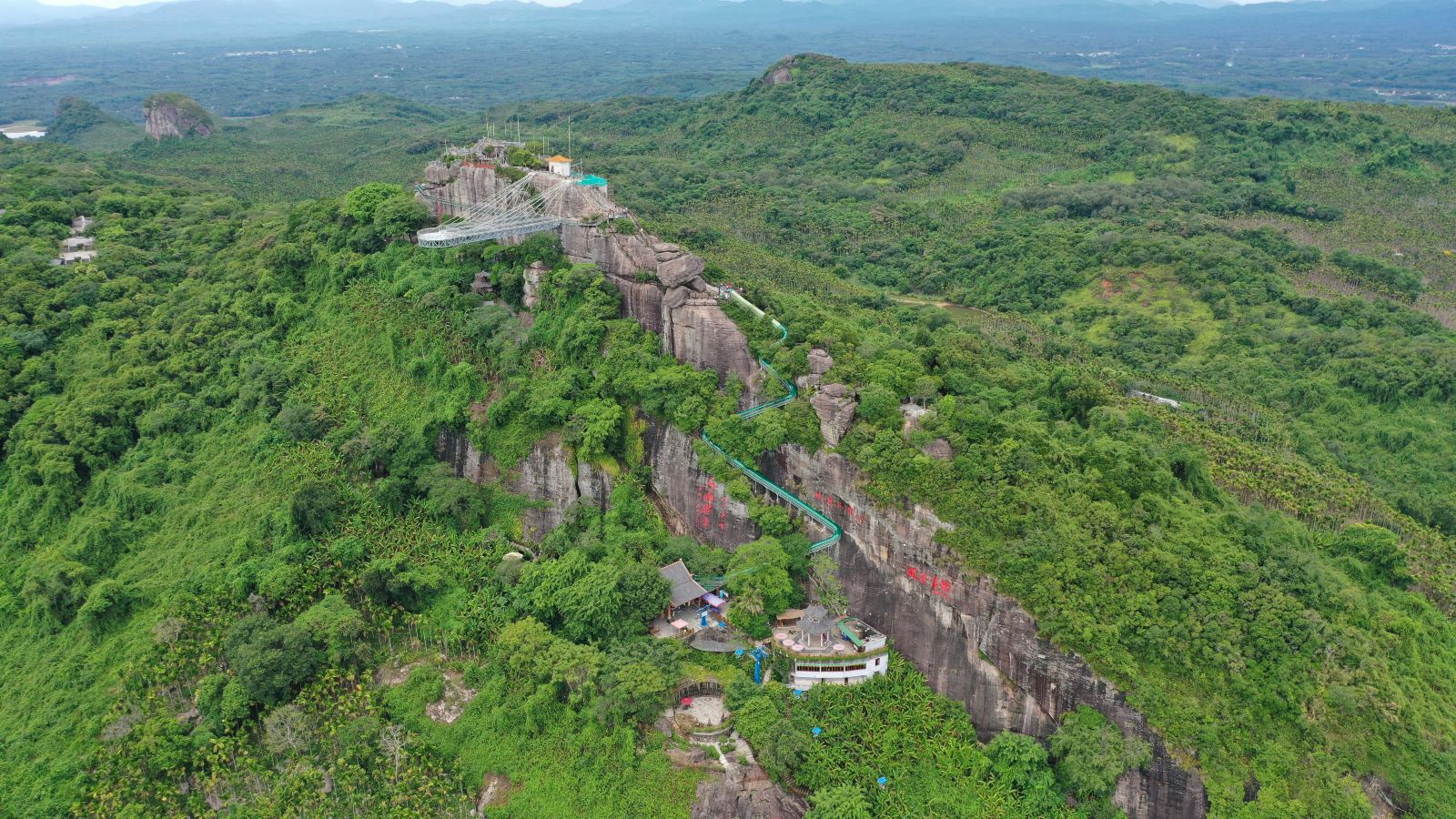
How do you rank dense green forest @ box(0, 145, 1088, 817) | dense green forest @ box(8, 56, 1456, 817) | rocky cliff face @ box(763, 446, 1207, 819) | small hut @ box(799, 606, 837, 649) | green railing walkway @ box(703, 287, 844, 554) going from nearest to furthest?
1. rocky cliff face @ box(763, 446, 1207, 819)
2. dense green forest @ box(8, 56, 1456, 817)
3. dense green forest @ box(0, 145, 1088, 817)
4. small hut @ box(799, 606, 837, 649)
5. green railing walkway @ box(703, 287, 844, 554)

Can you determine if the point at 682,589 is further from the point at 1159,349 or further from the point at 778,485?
the point at 1159,349

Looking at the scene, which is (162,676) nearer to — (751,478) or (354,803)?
(354,803)

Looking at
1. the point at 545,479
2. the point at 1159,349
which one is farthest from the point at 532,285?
the point at 1159,349

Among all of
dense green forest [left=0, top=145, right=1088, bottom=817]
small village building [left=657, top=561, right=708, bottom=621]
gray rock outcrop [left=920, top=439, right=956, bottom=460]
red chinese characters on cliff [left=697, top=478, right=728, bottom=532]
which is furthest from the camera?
red chinese characters on cliff [left=697, top=478, right=728, bottom=532]

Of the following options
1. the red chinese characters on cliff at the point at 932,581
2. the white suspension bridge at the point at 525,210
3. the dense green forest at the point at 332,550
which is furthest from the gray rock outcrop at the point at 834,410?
the white suspension bridge at the point at 525,210

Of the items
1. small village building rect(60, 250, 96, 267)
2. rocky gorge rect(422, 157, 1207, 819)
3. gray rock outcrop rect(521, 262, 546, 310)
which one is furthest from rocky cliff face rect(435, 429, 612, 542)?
small village building rect(60, 250, 96, 267)

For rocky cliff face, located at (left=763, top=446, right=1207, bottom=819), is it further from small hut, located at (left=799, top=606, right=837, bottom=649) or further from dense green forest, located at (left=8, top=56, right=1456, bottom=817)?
small hut, located at (left=799, top=606, right=837, bottom=649)
